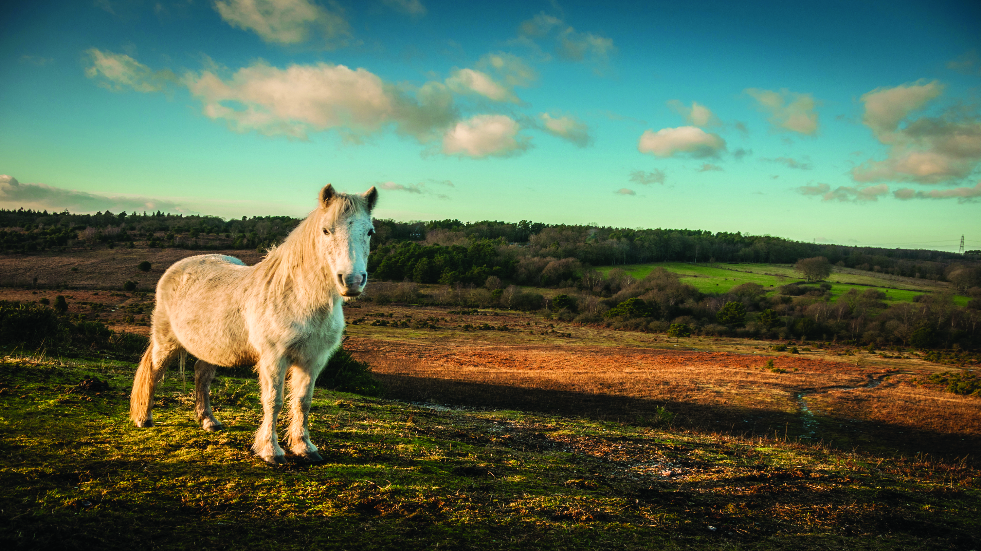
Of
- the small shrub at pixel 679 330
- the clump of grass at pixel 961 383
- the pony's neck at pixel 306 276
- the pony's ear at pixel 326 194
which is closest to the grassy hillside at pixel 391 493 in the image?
the pony's neck at pixel 306 276

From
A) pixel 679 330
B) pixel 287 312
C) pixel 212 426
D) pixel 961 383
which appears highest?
pixel 287 312

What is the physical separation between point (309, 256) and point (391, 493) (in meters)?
2.51

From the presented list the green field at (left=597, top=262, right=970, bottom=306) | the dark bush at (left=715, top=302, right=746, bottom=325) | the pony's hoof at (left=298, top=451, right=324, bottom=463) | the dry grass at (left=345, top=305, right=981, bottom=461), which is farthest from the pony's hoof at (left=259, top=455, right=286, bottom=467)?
the green field at (left=597, top=262, right=970, bottom=306)

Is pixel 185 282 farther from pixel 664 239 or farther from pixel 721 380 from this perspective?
pixel 664 239

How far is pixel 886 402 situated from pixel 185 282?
137 feet

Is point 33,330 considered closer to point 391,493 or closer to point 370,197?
point 370,197

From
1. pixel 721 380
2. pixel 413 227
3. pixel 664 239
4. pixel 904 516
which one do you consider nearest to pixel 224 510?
pixel 904 516

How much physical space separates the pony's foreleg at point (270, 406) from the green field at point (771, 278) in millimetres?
108827

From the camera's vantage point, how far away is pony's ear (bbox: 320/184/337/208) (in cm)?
425

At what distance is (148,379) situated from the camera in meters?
5.38

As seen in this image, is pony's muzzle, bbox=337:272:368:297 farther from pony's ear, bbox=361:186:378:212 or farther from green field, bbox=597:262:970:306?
green field, bbox=597:262:970:306

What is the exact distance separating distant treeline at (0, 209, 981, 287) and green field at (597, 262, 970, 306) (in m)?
9.06

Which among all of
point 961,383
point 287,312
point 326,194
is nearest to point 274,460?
point 287,312

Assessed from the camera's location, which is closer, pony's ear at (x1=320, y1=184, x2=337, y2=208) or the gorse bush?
pony's ear at (x1=320, y1=184, x2=337, y2=208)
